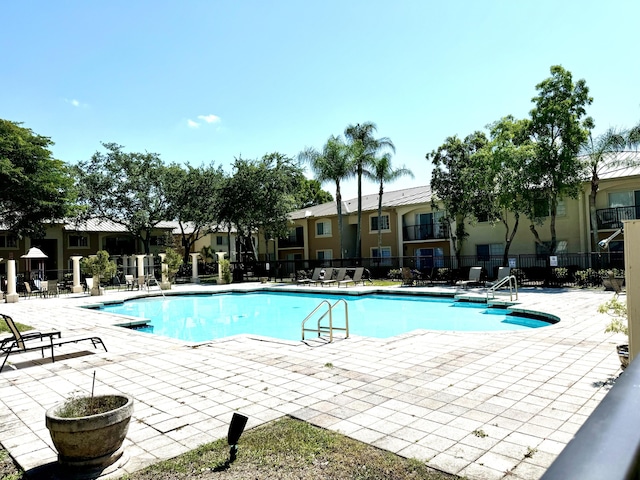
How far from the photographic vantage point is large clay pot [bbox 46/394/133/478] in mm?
3664

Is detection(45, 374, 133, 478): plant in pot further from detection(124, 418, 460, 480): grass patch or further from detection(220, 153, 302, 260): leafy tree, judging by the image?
detection(220, 153, 302, 260): leafy tree

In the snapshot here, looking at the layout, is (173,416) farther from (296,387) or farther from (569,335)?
(569,335)

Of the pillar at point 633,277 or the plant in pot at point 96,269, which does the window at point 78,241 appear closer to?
the plant in pot at point 96,269

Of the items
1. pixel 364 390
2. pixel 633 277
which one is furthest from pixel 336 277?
pixel 633 277

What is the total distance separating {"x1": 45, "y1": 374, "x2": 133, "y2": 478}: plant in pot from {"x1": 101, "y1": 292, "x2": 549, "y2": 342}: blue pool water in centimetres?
824

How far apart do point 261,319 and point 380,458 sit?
1238cm

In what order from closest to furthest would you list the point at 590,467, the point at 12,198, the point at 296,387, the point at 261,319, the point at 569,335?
the point at 590,467
the point at 296,387
the point at 569,335
the point at 261,319
the point at 12,198

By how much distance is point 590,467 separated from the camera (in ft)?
2.02

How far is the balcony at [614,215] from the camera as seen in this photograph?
22.0m

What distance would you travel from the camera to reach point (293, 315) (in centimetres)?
1630

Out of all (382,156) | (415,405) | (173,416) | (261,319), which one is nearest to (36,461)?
(173,416)

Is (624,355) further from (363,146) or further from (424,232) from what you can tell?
(424,232)

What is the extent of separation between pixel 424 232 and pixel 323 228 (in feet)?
29.4

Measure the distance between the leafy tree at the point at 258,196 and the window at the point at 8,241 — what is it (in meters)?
16.9
